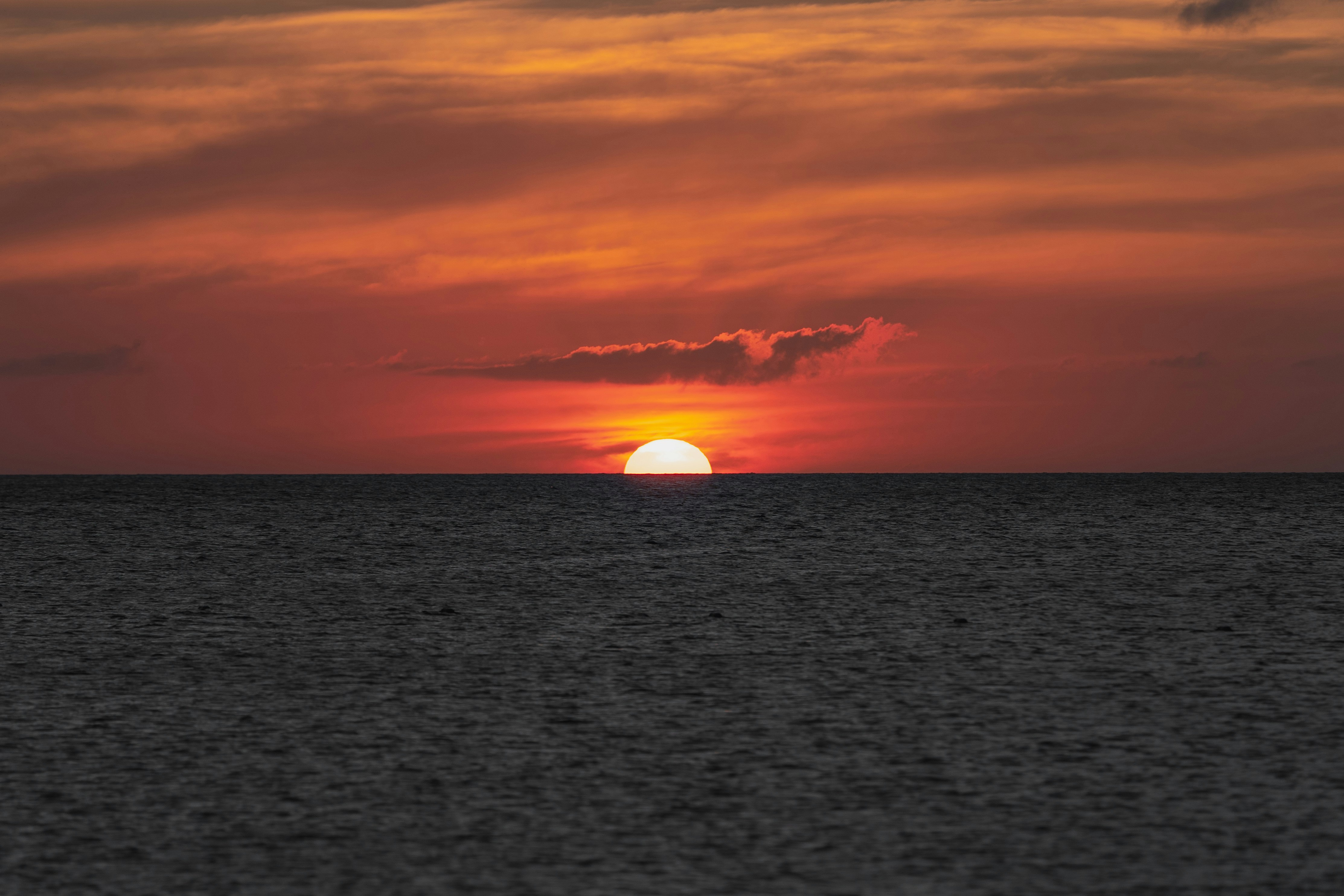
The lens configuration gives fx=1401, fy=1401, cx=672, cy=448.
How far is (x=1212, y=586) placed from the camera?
61812mm

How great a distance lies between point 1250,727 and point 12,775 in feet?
75.2

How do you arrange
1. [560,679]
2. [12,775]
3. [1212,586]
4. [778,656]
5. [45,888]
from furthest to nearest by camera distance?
[1212,586] → [778,656] → [560,679] → [12,775] → [45,888]

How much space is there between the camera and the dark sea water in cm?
1866

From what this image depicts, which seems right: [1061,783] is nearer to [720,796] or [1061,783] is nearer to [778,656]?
[720,796]

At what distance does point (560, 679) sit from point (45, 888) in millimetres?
18000

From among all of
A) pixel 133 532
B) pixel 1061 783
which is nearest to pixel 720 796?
pixel 1061 783

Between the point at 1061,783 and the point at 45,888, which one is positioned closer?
the point at 45,888

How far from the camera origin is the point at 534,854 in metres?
19.1

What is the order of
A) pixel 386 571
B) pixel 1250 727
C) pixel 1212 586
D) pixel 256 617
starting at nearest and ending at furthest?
1. pixel 1250 727
2. pixel 256 617
3. pixel 1212 586
4. pixel 386 571

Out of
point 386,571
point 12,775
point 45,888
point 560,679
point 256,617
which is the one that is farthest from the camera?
point 386,571

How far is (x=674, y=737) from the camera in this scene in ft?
88.8

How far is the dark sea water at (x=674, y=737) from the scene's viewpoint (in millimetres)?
18656

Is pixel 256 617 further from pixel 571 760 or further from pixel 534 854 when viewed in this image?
pixel 534 854

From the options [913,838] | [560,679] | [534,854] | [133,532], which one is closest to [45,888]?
[534,854]
